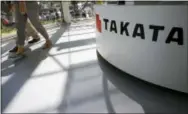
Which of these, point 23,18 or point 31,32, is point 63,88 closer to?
point 23,18

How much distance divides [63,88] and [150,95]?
34.0 inches

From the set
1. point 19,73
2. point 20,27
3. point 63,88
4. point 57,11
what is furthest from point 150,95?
point 57,11

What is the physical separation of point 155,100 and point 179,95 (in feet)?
0.76

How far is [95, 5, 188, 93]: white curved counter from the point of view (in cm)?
185

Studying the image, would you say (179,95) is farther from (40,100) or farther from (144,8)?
(40,100)

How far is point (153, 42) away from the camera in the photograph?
204 centimetres

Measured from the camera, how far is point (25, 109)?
1974 mm

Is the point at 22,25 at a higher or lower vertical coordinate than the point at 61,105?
higher

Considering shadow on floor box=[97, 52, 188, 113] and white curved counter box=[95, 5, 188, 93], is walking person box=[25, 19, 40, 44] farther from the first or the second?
shadow on floor box=[97, 52, 188, 113]

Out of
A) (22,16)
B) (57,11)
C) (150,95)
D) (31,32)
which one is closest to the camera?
(150,95)

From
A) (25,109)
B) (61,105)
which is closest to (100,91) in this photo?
(61,105)

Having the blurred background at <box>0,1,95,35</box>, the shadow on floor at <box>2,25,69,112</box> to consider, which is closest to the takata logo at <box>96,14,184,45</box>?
the shadow on floor at <box>2,25,69,112</box>

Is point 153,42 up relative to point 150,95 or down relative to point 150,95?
up

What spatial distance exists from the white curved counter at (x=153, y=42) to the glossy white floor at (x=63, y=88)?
0.20 m
